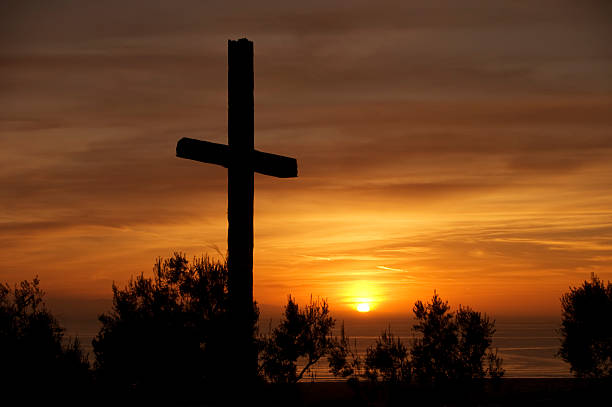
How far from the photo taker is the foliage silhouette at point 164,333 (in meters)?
26.7

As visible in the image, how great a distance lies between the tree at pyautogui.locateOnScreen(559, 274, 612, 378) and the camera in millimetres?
50094

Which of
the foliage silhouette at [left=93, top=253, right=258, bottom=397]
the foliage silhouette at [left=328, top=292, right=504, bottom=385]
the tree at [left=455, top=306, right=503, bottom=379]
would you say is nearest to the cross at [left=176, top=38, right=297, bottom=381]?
the foliage silhouette at [left=93, top=253, right=258, bottom=397]

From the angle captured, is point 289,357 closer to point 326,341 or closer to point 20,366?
point 326,341

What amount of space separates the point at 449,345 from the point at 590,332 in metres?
13.2

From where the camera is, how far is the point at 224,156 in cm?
984

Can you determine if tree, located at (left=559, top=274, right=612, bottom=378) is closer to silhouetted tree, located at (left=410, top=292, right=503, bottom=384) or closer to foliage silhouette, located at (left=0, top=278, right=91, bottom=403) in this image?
silhouetted tree, located at (left=410, top=292, right=503, bottom=384)

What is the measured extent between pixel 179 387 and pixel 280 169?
18.3 metres

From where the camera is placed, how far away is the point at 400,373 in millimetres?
42750

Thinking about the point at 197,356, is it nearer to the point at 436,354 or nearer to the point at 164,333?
the point at 164,333

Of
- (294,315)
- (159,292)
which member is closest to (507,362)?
(294,315)

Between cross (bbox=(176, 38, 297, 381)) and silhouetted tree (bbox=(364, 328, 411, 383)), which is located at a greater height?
cross (bbox=(176, 38, 297, 381))

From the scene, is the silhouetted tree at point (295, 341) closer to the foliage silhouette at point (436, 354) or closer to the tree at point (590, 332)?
the foliage silhouette at point (436, 354)

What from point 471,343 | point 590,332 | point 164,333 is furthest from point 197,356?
point 590,332

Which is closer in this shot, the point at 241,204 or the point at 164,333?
the point at 241,204
